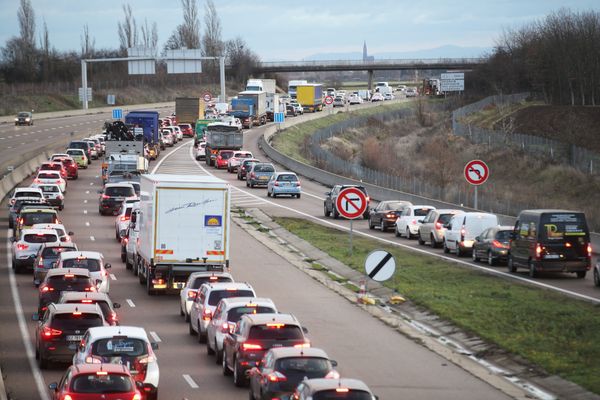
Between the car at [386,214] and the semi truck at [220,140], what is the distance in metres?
33.5

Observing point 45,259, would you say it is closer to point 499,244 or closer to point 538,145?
point 499,244

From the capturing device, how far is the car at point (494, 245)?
130ft

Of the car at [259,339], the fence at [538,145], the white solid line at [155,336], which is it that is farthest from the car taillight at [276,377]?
the fence at [538,145]

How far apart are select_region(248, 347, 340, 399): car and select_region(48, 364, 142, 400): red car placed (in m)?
2.04

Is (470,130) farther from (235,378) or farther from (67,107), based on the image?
(235,378)

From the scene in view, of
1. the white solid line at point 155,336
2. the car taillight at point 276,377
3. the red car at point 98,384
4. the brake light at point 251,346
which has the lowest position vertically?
the white solid line at point 155,336

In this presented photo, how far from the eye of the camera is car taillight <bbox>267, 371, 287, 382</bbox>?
18938mm

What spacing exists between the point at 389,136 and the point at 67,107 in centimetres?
5684

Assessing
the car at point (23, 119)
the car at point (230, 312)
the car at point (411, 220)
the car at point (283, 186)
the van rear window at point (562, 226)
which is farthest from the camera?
the car at point (23, 119)

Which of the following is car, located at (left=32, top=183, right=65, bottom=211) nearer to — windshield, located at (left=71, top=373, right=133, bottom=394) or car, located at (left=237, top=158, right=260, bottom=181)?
car, located at (left=237, top=158, right=260, bottom=181)

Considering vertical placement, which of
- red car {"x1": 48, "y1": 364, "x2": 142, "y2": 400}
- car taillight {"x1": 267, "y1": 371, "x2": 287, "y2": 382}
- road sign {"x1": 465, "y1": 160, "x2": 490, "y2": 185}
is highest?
road sign {"x1": 465, "y1": 160, "x2": 490, "y2": 185}

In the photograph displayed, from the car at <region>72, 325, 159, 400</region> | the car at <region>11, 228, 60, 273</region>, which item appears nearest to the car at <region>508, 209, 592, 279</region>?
the car at <region>11, 228, 60, 273</region>

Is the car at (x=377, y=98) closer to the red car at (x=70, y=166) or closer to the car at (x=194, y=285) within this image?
the red car at (x=70, y=166)

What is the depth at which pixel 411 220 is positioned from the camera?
50.6 meters
